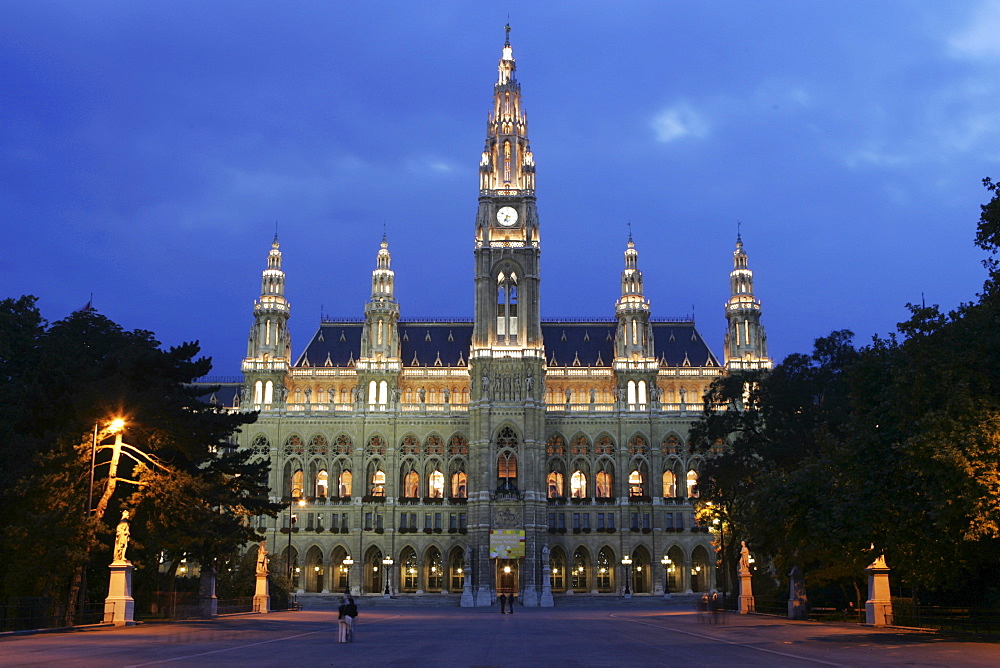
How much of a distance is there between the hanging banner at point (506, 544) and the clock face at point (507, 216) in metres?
32.7

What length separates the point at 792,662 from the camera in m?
23.9

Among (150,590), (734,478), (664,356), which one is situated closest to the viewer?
(150,590)

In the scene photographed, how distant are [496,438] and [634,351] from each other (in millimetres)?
19062

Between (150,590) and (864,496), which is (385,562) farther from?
(864,496)

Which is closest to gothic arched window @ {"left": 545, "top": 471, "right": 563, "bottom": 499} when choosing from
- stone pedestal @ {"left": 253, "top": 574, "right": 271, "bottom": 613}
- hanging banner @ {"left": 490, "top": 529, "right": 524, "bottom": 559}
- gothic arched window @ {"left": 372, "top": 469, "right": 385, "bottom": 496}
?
hanging banner @ {"left": 490, "top": 529, "right": 524, "bottom": 559}

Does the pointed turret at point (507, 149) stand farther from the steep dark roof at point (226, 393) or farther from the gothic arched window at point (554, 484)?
the steep dark roof at point (226, 393)

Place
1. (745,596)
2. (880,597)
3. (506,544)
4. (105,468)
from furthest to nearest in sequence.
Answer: (506,544)
(745,596)
(105,468)
(880,597)

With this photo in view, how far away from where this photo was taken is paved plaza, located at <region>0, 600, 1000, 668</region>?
80.4 feet

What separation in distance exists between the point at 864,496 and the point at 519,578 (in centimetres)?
6739

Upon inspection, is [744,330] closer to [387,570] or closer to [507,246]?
[507,246]

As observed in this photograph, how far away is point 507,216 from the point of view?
4264 inches

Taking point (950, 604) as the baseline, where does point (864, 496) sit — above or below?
above

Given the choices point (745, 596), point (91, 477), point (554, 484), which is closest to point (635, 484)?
point (554, 484)

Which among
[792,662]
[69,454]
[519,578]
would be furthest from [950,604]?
[519,578]
